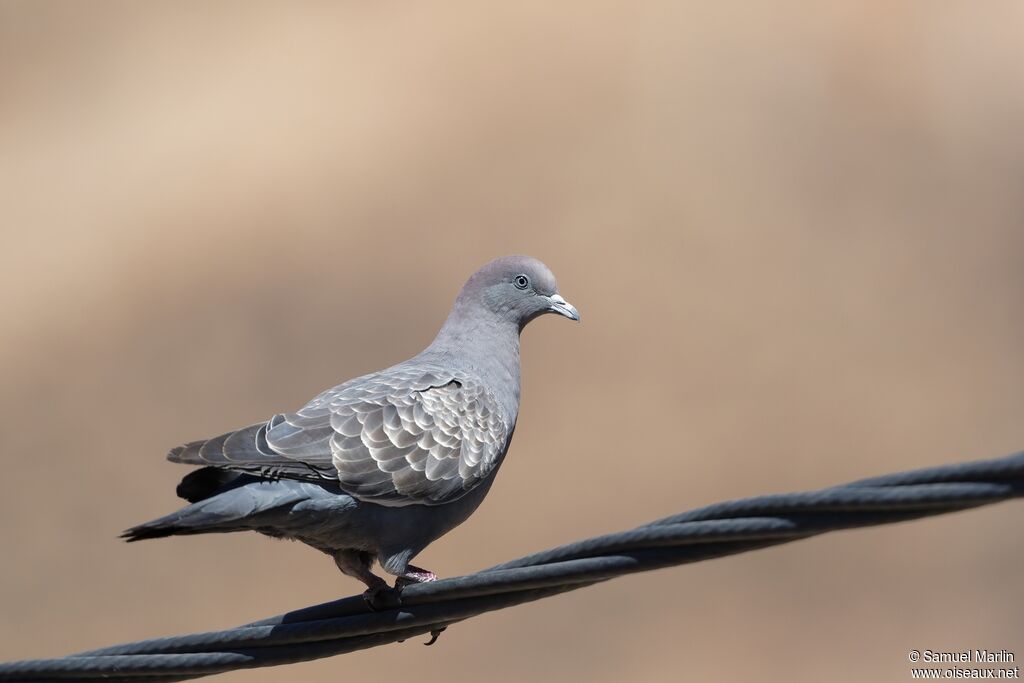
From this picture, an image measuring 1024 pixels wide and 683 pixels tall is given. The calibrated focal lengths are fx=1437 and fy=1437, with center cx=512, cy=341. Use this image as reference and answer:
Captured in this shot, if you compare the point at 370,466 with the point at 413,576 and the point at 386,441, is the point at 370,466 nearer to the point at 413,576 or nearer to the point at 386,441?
the point at 386,441

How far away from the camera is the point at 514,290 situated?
650cm

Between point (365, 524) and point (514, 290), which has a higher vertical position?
point (514, 290)

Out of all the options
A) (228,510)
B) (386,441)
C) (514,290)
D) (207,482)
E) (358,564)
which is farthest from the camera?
(514,290)

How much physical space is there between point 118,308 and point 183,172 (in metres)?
2.20

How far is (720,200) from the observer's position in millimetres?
18641

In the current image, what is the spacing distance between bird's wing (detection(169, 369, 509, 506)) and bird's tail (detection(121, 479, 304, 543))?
0.06 metres

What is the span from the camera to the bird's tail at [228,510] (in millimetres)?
4277

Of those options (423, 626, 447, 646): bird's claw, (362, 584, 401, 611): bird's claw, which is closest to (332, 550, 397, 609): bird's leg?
(423, 626, 447, 646): bird's claw

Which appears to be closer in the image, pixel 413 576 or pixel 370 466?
pixel 370 466

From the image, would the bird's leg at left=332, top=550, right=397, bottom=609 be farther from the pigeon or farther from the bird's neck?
the bird's neck

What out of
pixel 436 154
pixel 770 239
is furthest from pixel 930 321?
pixel 436 154

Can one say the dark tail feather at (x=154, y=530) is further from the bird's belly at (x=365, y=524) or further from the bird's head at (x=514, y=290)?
the bird's head at (x=514, y=290)

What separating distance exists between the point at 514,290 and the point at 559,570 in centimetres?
300

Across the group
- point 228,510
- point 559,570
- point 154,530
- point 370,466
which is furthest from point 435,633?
point 559,570
